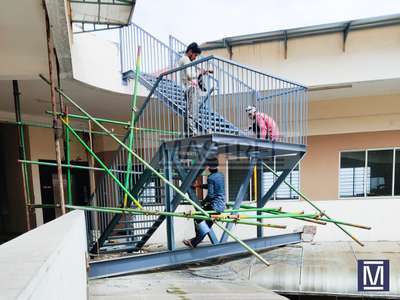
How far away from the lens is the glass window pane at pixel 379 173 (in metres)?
6.46

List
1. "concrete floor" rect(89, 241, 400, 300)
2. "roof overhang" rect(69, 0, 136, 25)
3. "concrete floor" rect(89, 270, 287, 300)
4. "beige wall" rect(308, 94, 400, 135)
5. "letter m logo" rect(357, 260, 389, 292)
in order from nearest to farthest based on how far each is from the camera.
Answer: "concrete floor" rect(89, 270, 287, 300) < "concrete floor" rect(89, 241, 400, 300) < "roof overhang" rect(69, 0, 136, 25) < "letter m logo" rect(357, 260, 389, 292) < "beige wall" rect(308, 94, 400, 135)

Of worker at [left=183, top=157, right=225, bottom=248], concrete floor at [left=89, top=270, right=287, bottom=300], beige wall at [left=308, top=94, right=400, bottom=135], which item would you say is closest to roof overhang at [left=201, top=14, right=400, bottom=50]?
beige wall at [left=308, top=94, right=400, bottom=135]

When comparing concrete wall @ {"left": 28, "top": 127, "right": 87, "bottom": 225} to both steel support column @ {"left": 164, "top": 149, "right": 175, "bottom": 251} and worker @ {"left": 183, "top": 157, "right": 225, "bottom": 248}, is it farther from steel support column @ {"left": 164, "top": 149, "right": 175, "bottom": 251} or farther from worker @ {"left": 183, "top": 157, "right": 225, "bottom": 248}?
worker @ {"left": 183, "top": 157, "right": 225, "bottom": 248}

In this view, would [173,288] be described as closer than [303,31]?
Yes

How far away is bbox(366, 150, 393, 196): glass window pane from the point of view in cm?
646

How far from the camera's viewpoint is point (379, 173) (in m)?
6.53

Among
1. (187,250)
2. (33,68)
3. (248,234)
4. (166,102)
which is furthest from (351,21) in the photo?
(33,68)

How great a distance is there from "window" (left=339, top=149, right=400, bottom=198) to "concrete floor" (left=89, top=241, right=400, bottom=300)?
161 centimetres

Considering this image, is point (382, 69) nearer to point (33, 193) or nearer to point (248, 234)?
point (248, 234)

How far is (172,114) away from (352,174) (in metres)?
4.62

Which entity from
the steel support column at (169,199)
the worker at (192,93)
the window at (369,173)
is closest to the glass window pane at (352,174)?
the window at (369,173)

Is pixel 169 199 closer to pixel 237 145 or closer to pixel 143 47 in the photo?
pixel 237 145

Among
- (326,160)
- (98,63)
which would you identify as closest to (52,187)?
(98,63)

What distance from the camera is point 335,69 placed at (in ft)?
18.5
